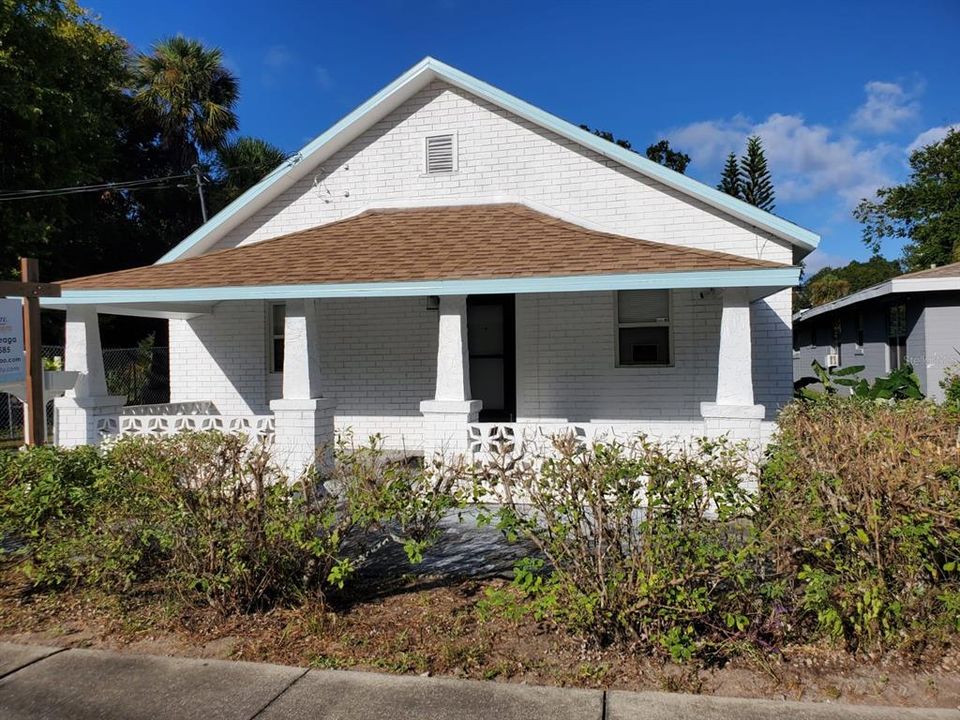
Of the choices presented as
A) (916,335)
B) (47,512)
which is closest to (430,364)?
(47,512)

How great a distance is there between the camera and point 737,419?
23.8 ft

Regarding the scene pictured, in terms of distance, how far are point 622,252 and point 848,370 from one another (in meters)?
5.27

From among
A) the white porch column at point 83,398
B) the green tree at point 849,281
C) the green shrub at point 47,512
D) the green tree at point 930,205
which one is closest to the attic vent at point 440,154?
the white porch column at point 83,398

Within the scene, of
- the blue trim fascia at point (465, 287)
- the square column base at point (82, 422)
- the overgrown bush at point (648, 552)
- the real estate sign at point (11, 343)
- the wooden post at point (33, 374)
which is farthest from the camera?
the square column base at point (82, 422)

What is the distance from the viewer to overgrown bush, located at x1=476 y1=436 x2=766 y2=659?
12.8ft

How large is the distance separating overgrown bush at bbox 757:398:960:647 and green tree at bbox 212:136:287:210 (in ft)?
93.3

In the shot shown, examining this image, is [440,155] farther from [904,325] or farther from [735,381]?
[904,325]

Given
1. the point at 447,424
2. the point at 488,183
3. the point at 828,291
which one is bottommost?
the point at 447,424

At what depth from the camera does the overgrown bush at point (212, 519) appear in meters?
4.55

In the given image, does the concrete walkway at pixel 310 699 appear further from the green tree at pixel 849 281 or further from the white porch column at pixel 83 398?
Result: the green tree at pixel 849 281

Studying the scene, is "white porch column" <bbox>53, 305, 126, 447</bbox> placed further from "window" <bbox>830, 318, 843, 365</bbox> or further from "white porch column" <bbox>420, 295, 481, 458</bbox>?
"window" <bbox>830, 318, 843, 365</bbox>

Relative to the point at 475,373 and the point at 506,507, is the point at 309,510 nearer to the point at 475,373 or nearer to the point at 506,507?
the point at 506,507

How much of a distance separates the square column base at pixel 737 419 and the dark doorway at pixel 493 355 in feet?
12.5

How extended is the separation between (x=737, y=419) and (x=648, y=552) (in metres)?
3.77
